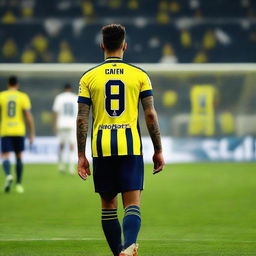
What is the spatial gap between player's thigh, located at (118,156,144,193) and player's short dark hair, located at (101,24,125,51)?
0.81 metres

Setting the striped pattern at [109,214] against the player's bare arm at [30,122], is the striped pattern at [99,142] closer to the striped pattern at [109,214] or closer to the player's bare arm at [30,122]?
the striped pattern at [109,214]

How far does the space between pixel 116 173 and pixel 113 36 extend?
3.24 feet

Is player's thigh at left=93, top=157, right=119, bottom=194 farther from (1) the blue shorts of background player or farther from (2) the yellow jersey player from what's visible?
(1) the blue shorts of background player

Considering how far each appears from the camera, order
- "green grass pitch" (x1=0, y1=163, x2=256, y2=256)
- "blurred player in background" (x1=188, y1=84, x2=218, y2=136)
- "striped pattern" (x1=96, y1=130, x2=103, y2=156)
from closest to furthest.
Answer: "striped pattern" (x1=96, y1=130, x2=103, y2=156), "green grass pitch" (x1=0, y1=163, x2=256, y2=256), "blurred player in background" (x1=188, y1=84, x2=218, y2=136)

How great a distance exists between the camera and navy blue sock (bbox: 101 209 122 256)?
19.1 ft

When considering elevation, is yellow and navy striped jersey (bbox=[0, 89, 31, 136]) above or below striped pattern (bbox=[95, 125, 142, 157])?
above

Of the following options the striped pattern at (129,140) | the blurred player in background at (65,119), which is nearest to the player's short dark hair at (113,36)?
the striped pattern at (129,140)

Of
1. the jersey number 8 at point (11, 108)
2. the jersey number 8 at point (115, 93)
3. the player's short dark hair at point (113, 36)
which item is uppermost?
the player's short dark hair at point (113, 36)

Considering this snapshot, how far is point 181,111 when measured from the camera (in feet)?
74.9

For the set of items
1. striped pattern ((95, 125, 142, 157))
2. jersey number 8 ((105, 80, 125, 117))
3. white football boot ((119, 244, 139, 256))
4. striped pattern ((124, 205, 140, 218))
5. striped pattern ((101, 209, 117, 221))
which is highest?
jersey number 8 ((105, 80, 125, 117))

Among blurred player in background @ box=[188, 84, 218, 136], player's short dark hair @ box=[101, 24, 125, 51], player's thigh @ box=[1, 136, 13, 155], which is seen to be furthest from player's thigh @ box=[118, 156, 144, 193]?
blurred player in background @ box=[188, 84, 218, 136]

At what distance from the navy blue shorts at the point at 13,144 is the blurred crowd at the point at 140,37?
35.4ft

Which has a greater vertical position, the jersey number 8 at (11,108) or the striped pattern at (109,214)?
the jersey number 8 at (11,108)

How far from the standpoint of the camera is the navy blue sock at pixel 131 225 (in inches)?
219
